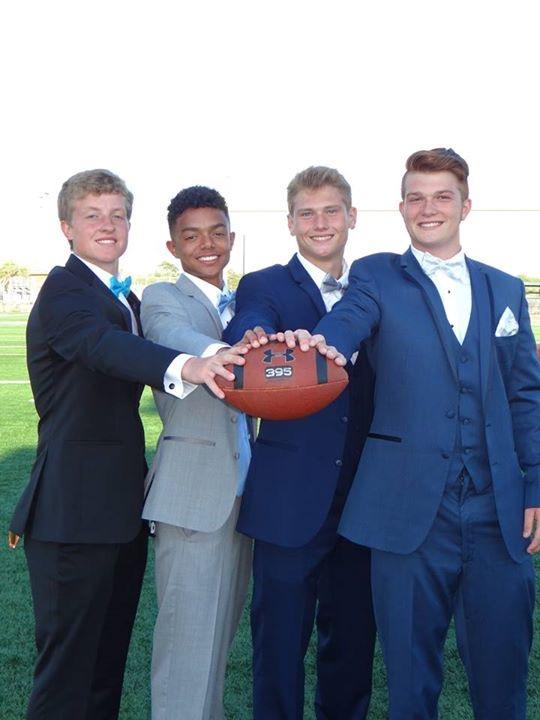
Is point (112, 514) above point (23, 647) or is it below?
above

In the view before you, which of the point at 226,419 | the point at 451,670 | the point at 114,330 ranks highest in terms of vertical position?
the point at 114,330

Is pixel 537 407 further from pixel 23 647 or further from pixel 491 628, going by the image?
pixel 23 647

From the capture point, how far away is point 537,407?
2.41 m

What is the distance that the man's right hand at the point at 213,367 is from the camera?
82.8 inches

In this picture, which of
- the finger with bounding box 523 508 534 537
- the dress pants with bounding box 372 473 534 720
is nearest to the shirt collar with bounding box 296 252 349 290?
the dress pants with bounding box 372 473 534 720

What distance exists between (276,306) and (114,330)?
1.80 feet

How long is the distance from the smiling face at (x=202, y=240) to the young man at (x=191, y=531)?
0.15 meters

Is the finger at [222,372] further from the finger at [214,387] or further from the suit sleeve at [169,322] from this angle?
the suit sleeve at [169,322]

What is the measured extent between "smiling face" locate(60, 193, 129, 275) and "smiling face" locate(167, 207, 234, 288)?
232 millimetres

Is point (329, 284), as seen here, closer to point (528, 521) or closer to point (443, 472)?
point (443, 472)

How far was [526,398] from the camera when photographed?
2.41m

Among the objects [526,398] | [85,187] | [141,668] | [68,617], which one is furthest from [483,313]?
[141,668]

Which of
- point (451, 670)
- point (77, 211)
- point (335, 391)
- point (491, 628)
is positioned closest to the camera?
point (335, 391)

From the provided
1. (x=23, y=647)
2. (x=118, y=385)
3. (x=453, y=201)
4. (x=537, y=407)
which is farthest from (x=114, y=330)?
(x=23, y=647)
